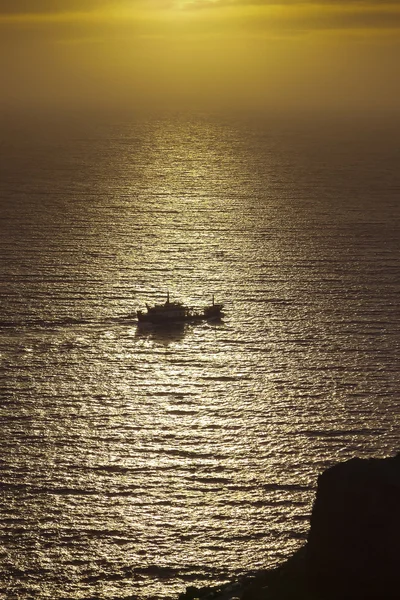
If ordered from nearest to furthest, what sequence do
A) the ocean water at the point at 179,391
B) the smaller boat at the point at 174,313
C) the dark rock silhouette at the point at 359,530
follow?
the dark rock silhouette at the point at 359,530, the ocean water at the point at 179,391, the smaller boat at the point at 174,313

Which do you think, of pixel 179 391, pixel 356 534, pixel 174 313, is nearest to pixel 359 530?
pixel 356 534

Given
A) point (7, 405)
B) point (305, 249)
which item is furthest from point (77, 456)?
point (305, 249)

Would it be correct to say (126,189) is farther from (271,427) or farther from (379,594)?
(379,594)

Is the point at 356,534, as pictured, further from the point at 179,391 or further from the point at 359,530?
the point at 179,391

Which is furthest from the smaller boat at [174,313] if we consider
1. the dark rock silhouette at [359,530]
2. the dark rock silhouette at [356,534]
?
the dark rock silhouette at [359,530]

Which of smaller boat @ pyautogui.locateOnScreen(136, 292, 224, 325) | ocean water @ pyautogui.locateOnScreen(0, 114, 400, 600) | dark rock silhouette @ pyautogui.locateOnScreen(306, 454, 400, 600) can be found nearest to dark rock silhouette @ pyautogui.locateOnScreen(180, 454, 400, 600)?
dark rock silhouette @ pyautogui.locateOnScreen(306, 454, 400, 600)

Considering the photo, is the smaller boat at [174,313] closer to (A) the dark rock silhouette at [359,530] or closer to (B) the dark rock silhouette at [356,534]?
(B) the dark rock silhouette at [356,534]
